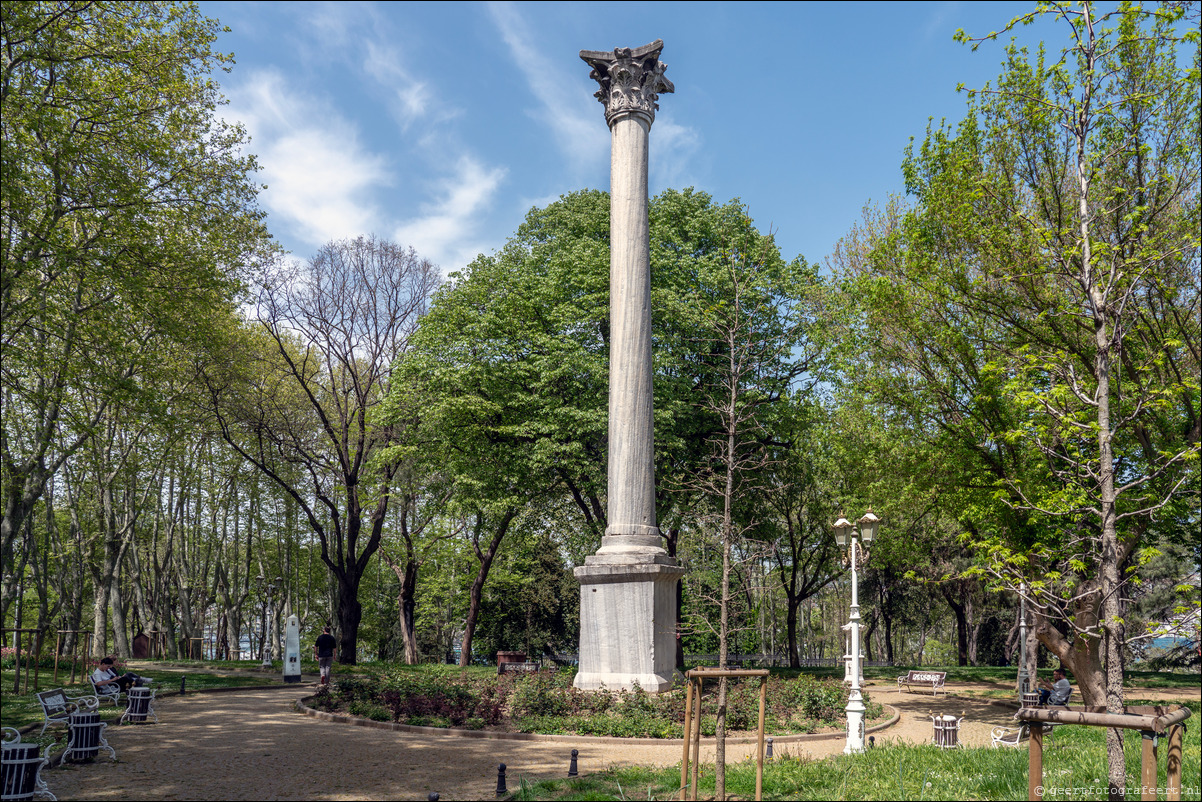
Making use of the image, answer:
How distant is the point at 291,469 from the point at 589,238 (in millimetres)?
19019

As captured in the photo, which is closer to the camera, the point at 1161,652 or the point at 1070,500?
the point at 1070,500

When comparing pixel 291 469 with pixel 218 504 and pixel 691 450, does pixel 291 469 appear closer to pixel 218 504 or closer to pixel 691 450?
pixel 218 504

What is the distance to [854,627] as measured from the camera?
45.6 feet

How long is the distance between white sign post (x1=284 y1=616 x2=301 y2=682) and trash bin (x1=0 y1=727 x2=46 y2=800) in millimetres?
17799

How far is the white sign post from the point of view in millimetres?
26094

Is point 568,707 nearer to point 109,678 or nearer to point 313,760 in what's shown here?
point 313,760

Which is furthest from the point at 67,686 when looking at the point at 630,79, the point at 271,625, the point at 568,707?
the point at 271,625

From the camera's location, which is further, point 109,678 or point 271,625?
point 271,625

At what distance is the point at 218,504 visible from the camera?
138ft

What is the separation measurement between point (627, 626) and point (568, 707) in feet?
6.18

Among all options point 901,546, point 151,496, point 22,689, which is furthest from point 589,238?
point 151,496

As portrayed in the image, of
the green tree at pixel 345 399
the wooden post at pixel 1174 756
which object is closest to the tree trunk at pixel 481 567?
the green tree at pixel 345 399

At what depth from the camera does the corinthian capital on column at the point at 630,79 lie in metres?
18.5

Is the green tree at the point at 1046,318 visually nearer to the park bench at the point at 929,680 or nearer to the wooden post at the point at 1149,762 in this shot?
the wooden post at the point at 1149,762
